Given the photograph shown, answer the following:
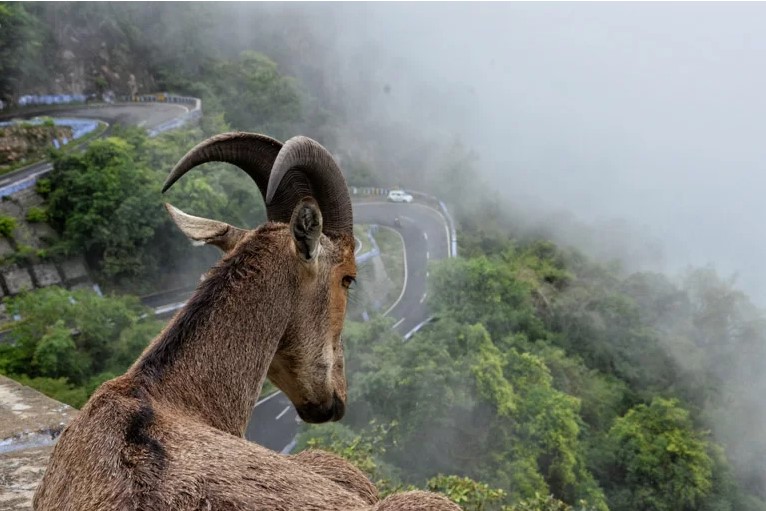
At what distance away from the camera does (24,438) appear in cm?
497

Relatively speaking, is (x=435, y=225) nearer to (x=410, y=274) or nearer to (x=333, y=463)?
(x=410, y=274)

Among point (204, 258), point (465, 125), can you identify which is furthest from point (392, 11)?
point (204, 258)

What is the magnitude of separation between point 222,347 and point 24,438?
2.28 metres

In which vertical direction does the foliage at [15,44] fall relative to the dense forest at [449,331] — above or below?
above

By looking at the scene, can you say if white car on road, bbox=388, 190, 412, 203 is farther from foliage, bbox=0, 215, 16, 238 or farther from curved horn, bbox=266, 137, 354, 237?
curved horn, bbox=266, 137, 354, 237

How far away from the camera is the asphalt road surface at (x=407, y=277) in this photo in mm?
20781

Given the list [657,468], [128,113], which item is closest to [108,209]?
[128,113]

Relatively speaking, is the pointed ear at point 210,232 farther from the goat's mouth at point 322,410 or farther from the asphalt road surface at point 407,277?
the asphalt road surface at point 407,277

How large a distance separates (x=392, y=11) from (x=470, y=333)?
66.3m

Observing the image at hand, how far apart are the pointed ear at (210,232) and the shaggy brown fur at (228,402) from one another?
2.1 inches

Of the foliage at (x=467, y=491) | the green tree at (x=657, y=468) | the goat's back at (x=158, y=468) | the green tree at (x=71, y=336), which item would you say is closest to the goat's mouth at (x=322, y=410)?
the goat's back at (x=158, y=468)

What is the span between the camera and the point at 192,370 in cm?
371

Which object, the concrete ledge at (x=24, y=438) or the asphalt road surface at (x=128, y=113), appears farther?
the asphalt road surface at (x=128, y=113)

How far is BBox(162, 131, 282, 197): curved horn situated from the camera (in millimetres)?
4418
